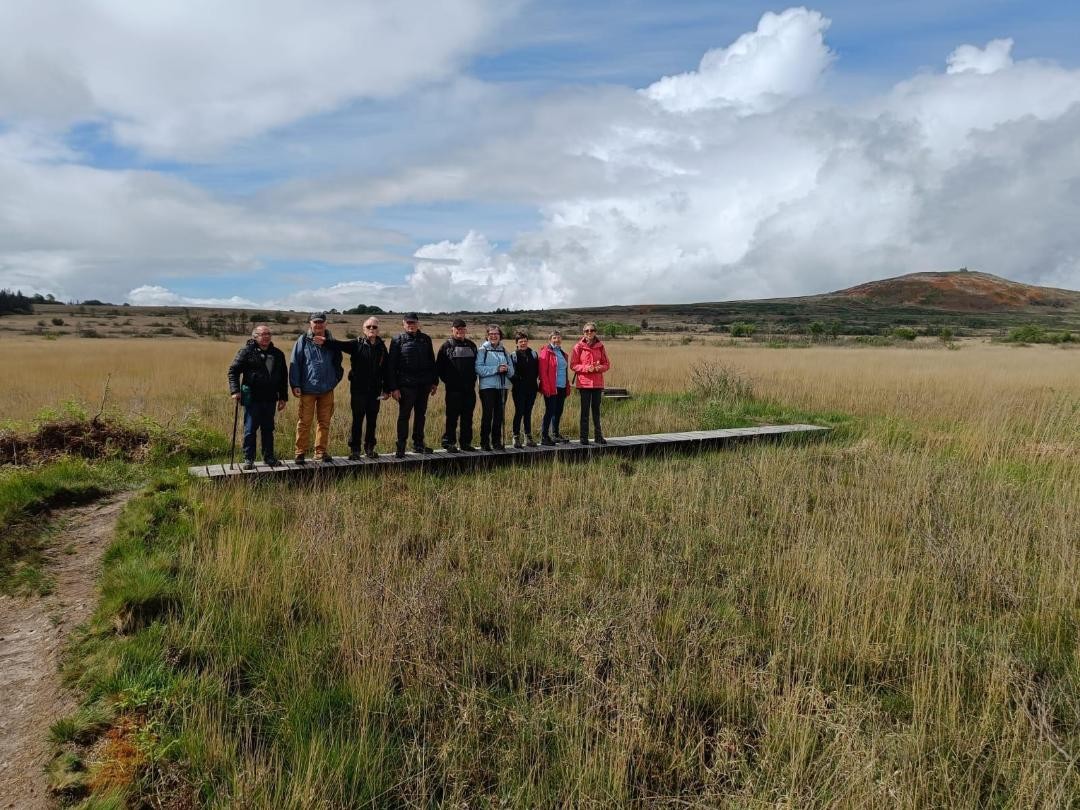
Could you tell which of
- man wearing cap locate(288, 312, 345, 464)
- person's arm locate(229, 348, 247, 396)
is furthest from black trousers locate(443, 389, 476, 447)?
person's arm locate(229, 348, 247, 396)

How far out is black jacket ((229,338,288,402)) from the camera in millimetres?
7621

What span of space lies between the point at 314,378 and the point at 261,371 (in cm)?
64

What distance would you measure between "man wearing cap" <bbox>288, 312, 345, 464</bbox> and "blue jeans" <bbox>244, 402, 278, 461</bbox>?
35 cm

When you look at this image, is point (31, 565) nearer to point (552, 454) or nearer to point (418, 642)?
point (418, 642)

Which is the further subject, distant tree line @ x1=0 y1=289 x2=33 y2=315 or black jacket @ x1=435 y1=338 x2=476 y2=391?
distant tree line @ x1=0 y1=289 x2=33 y2=315

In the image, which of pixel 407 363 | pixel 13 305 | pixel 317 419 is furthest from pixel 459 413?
pixel 13 305

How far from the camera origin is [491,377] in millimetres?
9062

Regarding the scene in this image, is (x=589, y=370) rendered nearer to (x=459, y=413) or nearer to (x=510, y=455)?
(x=510, y=455)

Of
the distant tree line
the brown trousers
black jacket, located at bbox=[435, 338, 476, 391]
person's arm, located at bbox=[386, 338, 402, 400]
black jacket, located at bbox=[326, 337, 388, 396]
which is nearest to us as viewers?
the brown trousers

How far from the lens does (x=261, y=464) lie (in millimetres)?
7922

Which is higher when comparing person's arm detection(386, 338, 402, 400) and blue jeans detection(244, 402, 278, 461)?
person's arm detection(386, 338, 402, 400)

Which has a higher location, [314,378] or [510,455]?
[314,378]

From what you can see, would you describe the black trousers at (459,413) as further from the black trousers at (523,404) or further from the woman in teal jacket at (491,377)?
the black trousers at (523,404)

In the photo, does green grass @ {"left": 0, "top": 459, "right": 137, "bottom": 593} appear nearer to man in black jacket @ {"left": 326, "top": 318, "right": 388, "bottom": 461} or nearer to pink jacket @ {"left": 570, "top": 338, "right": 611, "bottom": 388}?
man in black jacket @ {"left": 326, "top": 318, "right": 388, "bottom": 461}
